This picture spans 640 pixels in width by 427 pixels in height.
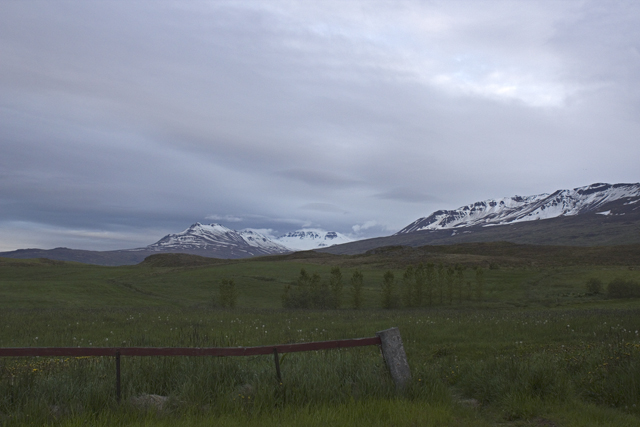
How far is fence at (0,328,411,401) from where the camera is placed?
6.61 meters

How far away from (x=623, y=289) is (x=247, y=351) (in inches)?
2322

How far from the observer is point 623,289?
5078 centimetres

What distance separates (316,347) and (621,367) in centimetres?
587

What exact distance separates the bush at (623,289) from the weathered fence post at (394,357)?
184 feet

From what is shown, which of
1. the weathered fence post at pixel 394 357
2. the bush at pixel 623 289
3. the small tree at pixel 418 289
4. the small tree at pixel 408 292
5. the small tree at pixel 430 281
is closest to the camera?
the weathered fence post at pixel 394 357

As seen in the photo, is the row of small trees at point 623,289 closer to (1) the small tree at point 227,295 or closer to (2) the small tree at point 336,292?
(2) the small tree at point 336,292

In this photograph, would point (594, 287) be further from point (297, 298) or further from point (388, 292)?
point (297, 298)

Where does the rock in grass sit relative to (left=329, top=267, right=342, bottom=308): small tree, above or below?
above

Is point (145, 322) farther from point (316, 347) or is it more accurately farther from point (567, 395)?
point (567, 395)

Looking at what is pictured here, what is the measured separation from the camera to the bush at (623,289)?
50.3 meters

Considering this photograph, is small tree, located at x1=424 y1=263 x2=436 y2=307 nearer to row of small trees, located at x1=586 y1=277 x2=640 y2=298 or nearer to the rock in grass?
row of small trees, located at x1=586 y1=277 x2=640 y2=298

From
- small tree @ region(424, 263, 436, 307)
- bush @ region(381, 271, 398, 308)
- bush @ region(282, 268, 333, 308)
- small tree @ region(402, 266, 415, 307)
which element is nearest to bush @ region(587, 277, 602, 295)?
small tree @ region(424, 263, 436, 307)

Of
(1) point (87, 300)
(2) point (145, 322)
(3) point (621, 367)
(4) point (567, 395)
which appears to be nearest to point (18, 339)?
(2) point (145, 322)

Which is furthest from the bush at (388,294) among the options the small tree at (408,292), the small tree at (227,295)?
the small tree at (227,295)
